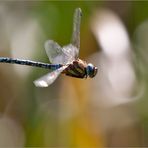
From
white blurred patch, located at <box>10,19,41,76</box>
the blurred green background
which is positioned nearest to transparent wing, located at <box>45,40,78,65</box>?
the blurred green background

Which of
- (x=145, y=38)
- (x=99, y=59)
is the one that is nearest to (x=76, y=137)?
(x=99, y=59)

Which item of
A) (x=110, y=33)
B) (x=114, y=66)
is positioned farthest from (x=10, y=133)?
(x=110, y=33)

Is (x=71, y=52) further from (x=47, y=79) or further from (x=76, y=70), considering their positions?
(x=47, y=79)

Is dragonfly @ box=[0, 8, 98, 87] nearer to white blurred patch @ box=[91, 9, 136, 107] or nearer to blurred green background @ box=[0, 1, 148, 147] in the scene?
blurred green background @ box=[0, 1, 148, 147]

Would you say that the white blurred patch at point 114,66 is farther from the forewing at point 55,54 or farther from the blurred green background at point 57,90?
the forewing at point 55,54

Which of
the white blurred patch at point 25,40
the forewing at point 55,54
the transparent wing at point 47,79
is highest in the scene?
the white blurred patch at point 25,40

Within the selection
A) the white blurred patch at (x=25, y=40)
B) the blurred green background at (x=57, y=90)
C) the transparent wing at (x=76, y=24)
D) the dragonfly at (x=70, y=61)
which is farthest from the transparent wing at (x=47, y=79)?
the white blurred patch at (x=25, y=40)
